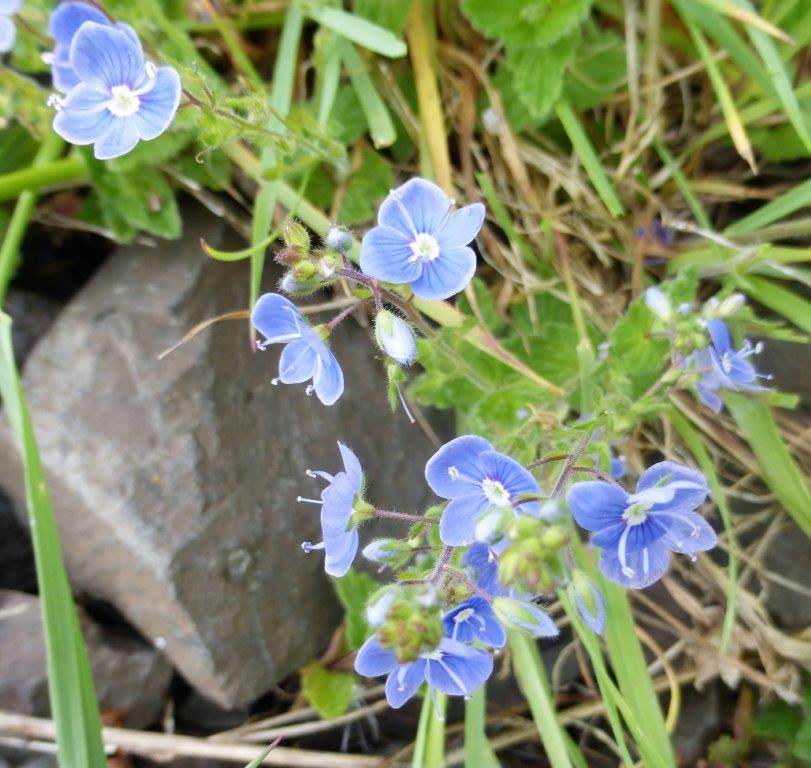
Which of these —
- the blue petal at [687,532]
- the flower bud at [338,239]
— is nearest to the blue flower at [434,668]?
the blue petal at [687,532]

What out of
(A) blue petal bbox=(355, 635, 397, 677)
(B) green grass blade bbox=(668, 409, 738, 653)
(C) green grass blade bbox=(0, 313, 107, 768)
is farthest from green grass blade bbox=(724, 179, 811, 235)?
(C) green grass blade bbox=(0, 313, 107, 768)

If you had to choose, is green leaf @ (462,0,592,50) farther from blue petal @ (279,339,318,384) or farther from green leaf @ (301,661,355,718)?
green leaf @ (301,661,355,718)

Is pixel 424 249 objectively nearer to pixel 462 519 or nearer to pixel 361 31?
pixel 462 519

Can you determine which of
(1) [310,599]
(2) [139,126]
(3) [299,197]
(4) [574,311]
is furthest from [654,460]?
A: (2) [139,126]

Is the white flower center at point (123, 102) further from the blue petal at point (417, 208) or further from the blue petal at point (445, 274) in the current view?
the blue petal at point (445, 274)

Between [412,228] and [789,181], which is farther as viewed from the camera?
[789,181]

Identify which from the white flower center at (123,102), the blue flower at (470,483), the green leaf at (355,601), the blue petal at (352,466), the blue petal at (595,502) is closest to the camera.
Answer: the blue petal at (595,502)

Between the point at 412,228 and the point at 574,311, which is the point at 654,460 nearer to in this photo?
the point at 574,311
